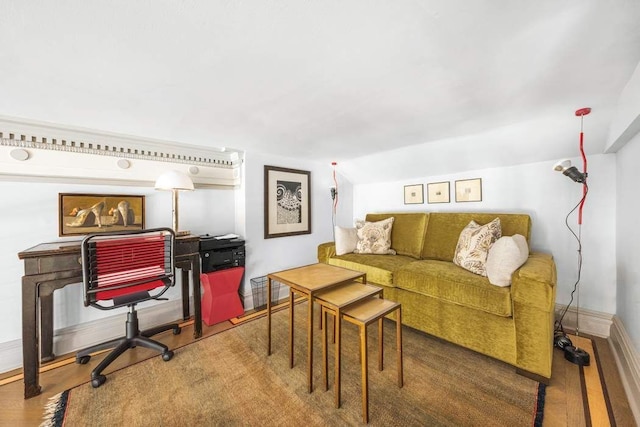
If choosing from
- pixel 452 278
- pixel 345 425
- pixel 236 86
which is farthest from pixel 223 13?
pixel 452 278

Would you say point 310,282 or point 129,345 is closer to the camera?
point 310,282

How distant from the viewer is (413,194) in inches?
131

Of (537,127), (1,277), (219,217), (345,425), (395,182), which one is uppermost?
(537,127)

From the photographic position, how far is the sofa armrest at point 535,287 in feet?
4.88

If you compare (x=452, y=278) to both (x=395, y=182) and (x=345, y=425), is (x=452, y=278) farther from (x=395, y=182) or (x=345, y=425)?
(x=395, y=182)

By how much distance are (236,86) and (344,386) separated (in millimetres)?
2016

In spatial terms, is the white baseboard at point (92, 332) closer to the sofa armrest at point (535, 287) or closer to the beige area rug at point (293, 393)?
the beige area rug at point (293, 393)

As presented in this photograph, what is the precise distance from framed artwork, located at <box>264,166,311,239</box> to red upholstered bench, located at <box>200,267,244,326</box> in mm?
670

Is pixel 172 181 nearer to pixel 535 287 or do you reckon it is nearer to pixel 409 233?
pixel 409 233

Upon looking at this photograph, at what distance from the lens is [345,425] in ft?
4.21

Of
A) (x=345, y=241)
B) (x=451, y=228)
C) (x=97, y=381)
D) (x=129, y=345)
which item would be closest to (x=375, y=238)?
(x=345, y=241)

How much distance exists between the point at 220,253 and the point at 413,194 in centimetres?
260

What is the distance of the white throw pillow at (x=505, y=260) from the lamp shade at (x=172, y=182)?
2663mm

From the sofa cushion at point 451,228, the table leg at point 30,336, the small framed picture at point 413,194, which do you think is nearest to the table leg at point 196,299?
the table leg at point 30,336
